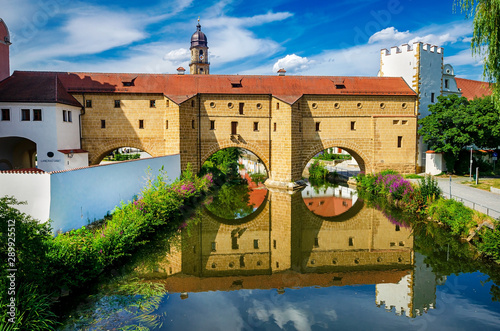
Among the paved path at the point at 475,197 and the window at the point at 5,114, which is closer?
the paved path at the point at 475,197

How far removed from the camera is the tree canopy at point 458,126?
750 inches

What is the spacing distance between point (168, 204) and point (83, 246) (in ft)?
19.1

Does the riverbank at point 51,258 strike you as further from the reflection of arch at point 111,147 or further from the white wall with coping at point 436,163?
the white wall with coping at point 436,163

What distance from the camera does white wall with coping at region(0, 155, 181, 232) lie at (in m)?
8.93

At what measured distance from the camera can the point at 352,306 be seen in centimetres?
755

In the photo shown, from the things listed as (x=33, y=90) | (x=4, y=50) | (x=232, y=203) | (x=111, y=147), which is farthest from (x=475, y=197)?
(x=4, y=50)

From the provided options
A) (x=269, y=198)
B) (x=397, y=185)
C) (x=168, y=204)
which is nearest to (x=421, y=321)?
(x=168, y=204)

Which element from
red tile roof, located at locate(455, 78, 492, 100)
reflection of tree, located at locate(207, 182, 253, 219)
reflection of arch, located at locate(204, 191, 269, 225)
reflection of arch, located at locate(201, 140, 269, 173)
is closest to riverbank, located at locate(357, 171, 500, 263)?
reflection of arch, located at locate(204, 191, 269, 225)

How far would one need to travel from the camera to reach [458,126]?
2017 centimetres

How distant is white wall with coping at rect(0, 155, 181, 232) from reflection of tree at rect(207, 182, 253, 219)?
427 centimetres

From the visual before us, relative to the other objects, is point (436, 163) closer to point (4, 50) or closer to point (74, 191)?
point (74, 191)

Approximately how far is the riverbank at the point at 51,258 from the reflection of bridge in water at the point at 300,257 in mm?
1416

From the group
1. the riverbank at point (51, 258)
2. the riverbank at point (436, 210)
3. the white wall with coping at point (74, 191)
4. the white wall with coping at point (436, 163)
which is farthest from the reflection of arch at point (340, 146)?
the riverbank at point (51, 258)

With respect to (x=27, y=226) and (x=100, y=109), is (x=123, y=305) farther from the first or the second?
(x=100, y=109)
